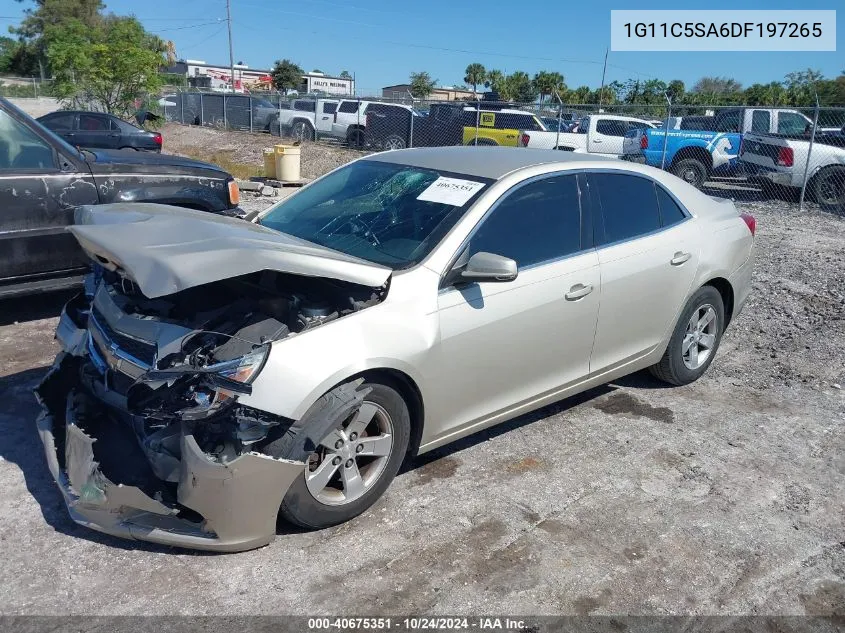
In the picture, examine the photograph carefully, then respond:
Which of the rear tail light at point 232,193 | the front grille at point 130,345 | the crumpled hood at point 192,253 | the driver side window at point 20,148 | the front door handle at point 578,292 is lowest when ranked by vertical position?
the front grille at point 130,345

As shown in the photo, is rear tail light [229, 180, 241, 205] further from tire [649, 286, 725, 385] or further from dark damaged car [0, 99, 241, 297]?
tire [649, 286, 725, 385]

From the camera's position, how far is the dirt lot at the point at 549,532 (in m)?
3.01

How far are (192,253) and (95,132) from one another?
15.2m

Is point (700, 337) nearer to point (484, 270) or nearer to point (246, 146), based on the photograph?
point (484, 270)

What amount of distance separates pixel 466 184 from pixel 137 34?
21.9 meters

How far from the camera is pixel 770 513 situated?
3.81 metres

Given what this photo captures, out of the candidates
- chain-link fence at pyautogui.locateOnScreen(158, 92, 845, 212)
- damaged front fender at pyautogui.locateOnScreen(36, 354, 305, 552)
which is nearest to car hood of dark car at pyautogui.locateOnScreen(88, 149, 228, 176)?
damaged front fender at pyautogui.locateOnScreen(36, 354, 305, 552)

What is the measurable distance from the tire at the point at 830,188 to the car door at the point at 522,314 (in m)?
11.6

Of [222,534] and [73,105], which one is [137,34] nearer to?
[73,105]

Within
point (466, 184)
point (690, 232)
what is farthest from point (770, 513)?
point (466, 184)

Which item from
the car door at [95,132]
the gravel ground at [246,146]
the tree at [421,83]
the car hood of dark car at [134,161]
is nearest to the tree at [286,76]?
the tree at [421,83]

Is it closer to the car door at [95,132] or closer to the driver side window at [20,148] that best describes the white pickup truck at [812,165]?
the driver side window at [20,148]

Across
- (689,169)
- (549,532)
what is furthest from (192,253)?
(689,169)

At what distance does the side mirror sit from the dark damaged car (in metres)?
3.14
